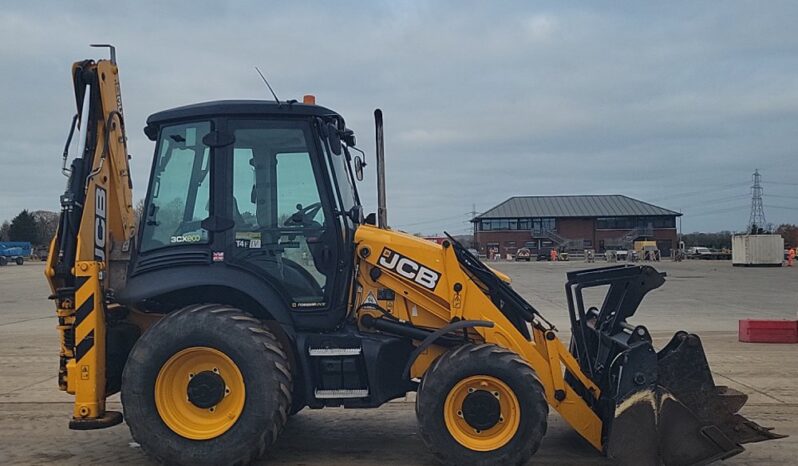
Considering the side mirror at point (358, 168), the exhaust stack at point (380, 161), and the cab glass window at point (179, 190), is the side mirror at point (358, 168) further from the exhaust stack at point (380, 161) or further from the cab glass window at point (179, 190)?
the cab glass window at point (179, 190)

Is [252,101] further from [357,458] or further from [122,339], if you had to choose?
[357,458]

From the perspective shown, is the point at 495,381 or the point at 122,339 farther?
the point at 122,339

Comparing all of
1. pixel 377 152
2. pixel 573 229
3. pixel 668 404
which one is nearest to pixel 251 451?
pixel 377 152

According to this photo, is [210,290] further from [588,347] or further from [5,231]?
[5,231]

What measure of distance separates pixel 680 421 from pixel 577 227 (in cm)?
8562

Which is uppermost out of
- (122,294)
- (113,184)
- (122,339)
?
(113,184)

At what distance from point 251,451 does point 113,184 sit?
8.75 feet

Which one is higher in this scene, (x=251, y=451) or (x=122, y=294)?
(x=122, y=294)

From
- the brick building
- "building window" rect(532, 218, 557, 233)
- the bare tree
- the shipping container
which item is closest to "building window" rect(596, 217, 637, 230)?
the brick building

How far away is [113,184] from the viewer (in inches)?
244

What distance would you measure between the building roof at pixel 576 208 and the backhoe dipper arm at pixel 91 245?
83656 millimetres

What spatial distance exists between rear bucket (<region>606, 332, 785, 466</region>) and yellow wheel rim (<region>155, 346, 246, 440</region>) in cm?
277

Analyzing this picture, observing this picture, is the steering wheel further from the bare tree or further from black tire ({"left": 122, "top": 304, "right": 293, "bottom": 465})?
the bare tree

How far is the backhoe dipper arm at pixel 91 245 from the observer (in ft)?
17.8
